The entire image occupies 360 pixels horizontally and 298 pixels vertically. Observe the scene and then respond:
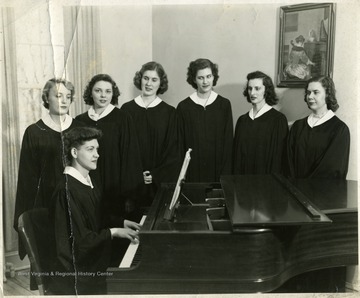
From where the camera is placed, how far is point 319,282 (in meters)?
1.53

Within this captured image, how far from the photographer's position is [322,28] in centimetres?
145

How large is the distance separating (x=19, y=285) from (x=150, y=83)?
887 mm

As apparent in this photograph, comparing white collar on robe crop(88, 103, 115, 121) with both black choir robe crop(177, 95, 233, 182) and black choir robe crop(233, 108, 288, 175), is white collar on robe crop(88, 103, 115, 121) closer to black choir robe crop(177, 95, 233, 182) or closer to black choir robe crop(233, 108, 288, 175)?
black choir robe crop(177, 95, 233, 182)

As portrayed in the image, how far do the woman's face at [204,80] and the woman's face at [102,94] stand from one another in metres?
0.36

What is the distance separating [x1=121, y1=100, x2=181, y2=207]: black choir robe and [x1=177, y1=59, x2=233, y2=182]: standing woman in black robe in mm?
43

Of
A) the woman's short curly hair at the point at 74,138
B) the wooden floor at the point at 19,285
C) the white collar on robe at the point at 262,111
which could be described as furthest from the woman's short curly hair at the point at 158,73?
the wooden floor at the point at 19,285

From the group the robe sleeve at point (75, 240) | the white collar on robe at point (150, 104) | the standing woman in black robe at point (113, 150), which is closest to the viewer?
the robe sleeve at point (75, 240)

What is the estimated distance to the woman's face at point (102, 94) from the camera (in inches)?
60.1

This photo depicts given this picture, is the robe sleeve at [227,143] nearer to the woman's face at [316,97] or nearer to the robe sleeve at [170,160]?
the robe sleeve at [170,160]

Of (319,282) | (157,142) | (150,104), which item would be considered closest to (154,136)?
(157,142)

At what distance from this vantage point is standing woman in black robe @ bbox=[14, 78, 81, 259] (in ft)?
4.58

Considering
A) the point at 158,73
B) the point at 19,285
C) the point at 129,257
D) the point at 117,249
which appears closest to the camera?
the point at 129,257

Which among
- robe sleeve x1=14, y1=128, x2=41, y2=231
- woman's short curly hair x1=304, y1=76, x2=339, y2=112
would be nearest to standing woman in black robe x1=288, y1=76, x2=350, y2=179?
woman's short curly hair x1=304, y1=76, x2=339, y2=112

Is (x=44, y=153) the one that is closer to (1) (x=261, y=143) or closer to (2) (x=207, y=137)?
(2) (x=207, y=137)
